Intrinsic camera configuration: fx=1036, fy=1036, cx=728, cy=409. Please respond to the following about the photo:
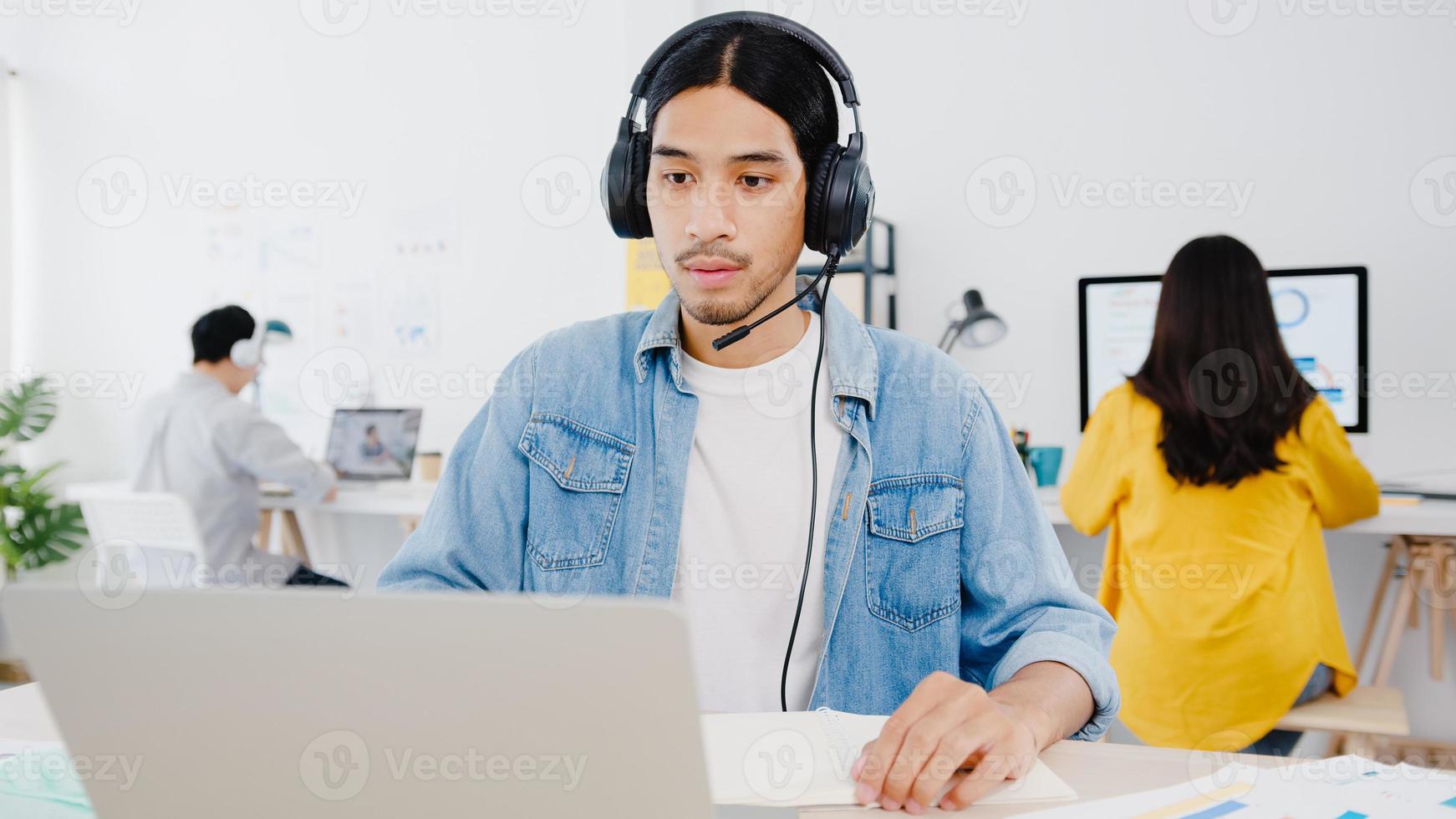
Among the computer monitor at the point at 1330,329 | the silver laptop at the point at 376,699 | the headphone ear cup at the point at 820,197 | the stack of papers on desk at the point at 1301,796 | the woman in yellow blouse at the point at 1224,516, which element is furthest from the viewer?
the computer monitor at the point at 1330,329

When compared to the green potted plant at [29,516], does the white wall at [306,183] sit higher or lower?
higher

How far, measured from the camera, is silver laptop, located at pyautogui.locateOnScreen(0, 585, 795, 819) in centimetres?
44

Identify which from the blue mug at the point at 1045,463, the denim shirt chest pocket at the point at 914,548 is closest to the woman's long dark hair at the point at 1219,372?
the blue mug at the point at 1045,463

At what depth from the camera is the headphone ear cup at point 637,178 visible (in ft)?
3.76

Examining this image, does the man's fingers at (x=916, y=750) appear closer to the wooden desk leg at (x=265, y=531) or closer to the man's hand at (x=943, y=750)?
the man's hand at (x=943, y=750)

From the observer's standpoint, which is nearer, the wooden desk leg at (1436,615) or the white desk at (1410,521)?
the white desk at (1410,521)

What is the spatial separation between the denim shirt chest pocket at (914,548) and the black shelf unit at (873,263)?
69.9 inches

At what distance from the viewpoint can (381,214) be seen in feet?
12.5

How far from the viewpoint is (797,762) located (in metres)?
0.69

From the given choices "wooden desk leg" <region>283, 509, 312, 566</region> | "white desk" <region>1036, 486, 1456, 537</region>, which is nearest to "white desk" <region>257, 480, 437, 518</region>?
"wooden desk leg" <region>283, 509, 312, 566</region>

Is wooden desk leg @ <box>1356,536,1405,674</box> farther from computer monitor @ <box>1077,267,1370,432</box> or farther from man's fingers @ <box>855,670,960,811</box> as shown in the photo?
man's fingers @ <box>855,670,960,811</box>

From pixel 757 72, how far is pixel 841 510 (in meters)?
0.46

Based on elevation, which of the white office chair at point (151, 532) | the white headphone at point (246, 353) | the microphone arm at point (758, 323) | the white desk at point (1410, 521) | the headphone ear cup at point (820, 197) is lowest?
the white office chair at point (151, 532)

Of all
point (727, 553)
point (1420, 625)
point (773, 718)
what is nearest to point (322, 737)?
point (773, 718)
